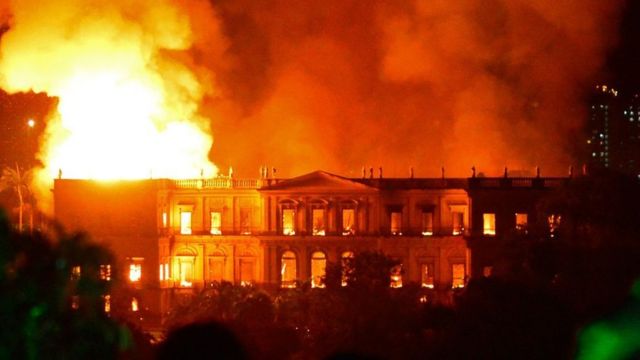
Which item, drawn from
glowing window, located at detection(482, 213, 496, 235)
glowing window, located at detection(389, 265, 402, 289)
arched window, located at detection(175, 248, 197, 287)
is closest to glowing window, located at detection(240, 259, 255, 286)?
arched window, located at detection(175, 248, 197, 287)

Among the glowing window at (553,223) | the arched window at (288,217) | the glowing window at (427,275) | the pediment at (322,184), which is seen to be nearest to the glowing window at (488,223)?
the glowing window at (427,275)

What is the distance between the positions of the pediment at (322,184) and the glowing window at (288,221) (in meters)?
1.28

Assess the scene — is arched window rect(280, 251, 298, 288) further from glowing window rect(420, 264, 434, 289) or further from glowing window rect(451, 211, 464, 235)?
glowing window rect(451, 211, 464, 235)

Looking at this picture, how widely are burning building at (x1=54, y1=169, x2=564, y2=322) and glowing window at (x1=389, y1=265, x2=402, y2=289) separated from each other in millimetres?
547

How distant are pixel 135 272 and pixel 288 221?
Answer: 8.40m

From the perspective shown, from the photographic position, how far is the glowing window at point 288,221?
6481cm

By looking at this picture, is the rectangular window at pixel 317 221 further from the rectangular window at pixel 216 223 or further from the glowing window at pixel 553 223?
the glowing window at pixel 553 223

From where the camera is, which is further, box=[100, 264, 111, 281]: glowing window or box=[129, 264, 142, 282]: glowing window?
box=[129, 264, 142, 282]: glowing window

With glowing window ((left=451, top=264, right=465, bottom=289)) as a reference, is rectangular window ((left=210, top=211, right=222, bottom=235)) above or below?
above

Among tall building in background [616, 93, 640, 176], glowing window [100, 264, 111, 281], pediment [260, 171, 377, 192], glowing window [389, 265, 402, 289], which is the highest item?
tall building in background [616, 93, 640, 176]

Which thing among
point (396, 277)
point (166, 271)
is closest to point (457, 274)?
point (396, 277)

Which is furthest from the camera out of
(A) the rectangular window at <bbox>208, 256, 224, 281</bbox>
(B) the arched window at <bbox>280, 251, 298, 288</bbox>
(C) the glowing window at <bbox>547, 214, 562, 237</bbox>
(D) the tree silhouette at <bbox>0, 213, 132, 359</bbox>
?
(A) the rectangular window at <bbox>208, 256, 224, 281</bbox>

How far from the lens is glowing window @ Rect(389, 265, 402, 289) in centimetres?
5927

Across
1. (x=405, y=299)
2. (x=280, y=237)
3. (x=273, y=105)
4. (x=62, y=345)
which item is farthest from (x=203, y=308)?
(x=62, y=345)
